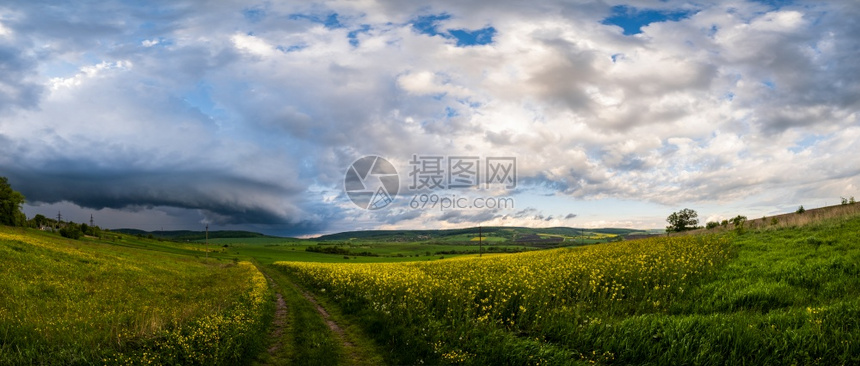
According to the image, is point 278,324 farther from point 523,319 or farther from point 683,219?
point 683,219

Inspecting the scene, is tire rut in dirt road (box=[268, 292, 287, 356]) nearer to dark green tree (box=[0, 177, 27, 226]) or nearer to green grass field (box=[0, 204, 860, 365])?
green grass field (box=[0, 204, 860, 365])

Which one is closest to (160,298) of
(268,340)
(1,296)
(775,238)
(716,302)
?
(1,296)

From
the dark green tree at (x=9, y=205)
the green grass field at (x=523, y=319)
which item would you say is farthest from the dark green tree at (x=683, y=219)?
the dark green tree at (x=9, y=205)

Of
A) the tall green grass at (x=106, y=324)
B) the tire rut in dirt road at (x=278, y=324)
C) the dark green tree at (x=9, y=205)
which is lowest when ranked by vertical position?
the tire rut in dirt road at (x=278, y=324)

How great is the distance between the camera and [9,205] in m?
91.9

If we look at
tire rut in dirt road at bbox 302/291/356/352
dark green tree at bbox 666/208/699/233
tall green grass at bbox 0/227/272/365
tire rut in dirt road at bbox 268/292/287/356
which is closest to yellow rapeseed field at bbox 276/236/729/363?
tire rut in dirt road at bbox 302/291/356/352

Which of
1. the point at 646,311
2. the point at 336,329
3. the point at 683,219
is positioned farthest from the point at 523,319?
the point at 683,219

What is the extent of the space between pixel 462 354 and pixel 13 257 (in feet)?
98.4

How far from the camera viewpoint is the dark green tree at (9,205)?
90.9 m

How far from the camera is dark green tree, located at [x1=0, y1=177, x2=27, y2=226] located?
90938 mm

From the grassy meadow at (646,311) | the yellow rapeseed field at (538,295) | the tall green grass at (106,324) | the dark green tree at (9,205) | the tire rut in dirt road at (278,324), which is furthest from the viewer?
the dark green tree at (9,205)

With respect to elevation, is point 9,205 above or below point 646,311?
above

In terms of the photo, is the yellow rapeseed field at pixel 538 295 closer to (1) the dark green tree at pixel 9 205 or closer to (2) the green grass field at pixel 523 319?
(2) the green grass field at pixel 523 319

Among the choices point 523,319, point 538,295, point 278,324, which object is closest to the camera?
point 523,319
